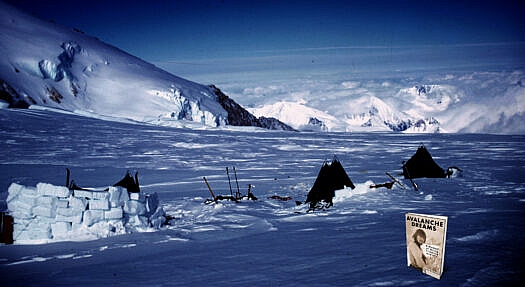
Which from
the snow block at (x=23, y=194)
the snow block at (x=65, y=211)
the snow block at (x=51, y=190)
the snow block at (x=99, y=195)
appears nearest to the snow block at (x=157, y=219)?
the snow block at (x=99, y=195)

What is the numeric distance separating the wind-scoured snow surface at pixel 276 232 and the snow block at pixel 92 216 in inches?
22.9

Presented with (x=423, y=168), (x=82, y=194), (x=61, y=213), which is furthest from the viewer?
(x=423, y=168)


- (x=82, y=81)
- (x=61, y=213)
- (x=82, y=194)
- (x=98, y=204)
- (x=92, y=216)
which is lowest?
(x=92, y=216)

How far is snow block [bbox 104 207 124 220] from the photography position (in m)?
9.77

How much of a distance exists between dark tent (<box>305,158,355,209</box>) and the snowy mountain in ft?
127

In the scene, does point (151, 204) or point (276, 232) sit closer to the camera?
point (276, 232)

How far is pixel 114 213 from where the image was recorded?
32.2 feet

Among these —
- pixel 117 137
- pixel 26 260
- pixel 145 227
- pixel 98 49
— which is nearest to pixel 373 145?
pixel 117 137

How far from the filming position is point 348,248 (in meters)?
7.37

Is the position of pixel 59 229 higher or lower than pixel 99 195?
lower

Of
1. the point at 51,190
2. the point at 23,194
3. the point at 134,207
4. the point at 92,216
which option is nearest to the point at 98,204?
the point at 92,216

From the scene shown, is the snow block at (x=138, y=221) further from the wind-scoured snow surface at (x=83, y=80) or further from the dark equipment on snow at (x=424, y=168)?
the wind-scoured snow surface at (x=83, y=80)

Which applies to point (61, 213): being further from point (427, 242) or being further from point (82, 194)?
point (427, 242)

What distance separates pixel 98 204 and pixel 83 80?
2083 inches
